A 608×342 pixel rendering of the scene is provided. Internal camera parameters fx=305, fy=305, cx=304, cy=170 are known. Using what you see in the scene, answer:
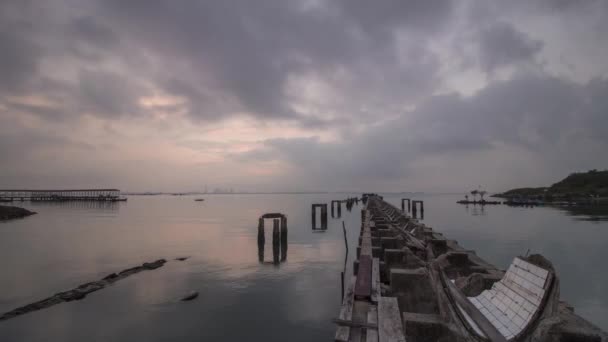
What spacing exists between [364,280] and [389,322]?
8.79ft

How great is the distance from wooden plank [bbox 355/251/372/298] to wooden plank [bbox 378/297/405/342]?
0.95 metres

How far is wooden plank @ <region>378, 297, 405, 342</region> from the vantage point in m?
4.89

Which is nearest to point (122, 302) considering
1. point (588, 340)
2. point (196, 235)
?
point (588, 340)

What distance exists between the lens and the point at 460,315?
179 inches

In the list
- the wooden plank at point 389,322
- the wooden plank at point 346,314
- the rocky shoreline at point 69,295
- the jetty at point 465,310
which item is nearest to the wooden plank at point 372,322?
the jetty at point 465,310

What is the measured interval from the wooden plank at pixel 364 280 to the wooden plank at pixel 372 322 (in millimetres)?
A: 543

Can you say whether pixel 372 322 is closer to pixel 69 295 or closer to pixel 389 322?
pixel 389 322

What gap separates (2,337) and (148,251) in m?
15.3

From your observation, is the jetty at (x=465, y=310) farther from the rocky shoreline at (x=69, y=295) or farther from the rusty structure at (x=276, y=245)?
the rusty structure at (x=276, y=245)

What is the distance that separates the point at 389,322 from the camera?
210 inches

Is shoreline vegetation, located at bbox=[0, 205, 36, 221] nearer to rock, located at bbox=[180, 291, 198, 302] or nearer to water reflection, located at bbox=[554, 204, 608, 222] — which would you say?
rock, located at bbox=[180, 291, 198, 302]

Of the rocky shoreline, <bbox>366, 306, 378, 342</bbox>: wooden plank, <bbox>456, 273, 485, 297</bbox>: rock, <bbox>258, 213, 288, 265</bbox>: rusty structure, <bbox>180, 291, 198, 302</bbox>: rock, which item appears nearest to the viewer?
<bbox>366, 306, 378, 342</bbox>: wooden plank

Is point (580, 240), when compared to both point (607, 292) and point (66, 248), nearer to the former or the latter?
point (607, 292)

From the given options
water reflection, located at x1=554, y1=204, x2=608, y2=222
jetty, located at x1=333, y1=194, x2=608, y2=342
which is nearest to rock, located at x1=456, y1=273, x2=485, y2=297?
jetty, located at x1=333, y1=194, x2=608, y2=342
